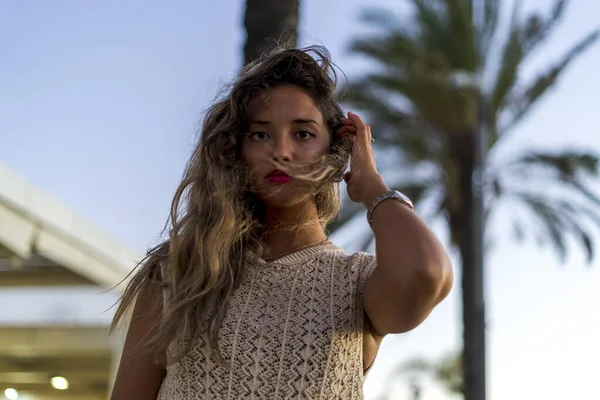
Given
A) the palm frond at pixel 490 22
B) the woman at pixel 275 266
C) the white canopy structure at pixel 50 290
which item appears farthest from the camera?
the palm frond at pixel 490 22

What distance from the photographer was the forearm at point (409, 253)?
7.33ft

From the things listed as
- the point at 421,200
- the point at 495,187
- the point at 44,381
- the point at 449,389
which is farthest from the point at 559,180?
the point at 449,389

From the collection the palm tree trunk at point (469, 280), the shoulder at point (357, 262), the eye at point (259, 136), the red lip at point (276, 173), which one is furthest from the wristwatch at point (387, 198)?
the palm tree trunk at point (469, 280)

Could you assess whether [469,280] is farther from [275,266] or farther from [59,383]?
[275,266]

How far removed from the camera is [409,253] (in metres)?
2.27

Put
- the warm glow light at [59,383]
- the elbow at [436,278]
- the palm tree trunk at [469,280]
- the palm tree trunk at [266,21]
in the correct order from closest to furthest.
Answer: the elbow at [436,278] → the palm tree trunk at [266,21] → the warm glow light at [59,383] → the palm tree trunk at [469,280]

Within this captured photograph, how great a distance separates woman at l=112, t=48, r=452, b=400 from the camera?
235 cm

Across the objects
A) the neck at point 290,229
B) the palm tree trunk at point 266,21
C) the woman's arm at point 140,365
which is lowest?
the woman's arm at point 140,365

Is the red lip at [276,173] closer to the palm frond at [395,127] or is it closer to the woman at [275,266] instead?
the woman at [275,266]

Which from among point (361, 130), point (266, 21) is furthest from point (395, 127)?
point (361, 130)

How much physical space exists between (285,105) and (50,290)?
7.32 meters

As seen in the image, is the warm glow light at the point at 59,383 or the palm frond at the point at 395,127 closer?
the warm glow light at the point at 59,383

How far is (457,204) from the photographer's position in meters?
13.9

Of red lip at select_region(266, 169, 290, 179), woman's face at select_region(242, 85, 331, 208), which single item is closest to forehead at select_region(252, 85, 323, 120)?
woman's face at select_region(242, 85, 331, 208)
